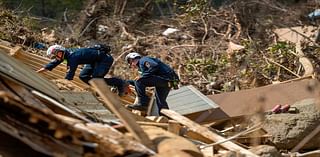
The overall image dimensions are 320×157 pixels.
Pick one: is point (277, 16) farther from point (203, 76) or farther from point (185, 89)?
point (185, 89)

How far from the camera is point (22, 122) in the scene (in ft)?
12.9

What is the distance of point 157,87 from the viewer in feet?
29.0

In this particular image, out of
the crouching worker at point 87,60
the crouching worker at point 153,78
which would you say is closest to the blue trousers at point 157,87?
the crouching worker at point 153,78

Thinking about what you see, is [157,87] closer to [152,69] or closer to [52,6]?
[152,69]

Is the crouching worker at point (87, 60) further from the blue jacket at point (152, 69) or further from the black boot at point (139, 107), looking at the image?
the black boot at point (139, 107)

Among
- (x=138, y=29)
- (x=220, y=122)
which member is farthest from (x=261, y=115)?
(x=138, y=29)

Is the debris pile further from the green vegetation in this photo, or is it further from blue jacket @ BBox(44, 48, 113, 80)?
the green vegetation

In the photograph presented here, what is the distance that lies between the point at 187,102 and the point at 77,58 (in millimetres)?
1576

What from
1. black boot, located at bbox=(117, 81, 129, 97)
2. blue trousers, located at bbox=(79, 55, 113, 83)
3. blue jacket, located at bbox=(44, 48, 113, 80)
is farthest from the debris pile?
blue trousers, located at bbox=(79, 55, 113, 83)

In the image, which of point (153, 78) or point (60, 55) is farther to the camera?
point (153, 78)

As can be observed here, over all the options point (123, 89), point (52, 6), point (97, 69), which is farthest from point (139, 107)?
point (52, 6)

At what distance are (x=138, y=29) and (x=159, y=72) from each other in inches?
301

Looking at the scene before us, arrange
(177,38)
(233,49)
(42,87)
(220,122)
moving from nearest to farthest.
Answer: (42,87), (220,122), (233,49), (177,38)

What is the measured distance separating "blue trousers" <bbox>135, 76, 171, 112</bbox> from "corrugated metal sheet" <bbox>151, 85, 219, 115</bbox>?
0.40 ft
